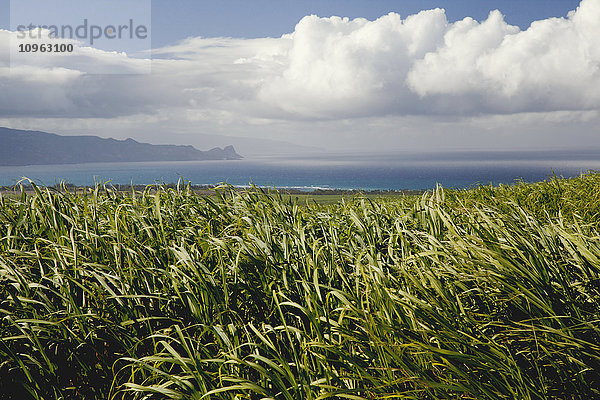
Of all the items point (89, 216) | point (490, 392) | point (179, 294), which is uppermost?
point (89, 216)

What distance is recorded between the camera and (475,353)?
2275 mm

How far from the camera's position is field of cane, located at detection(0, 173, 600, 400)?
Result: 231 cm

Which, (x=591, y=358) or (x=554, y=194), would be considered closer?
(x=591, y=358)

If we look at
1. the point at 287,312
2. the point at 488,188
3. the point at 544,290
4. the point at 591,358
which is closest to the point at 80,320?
the point at 287,312

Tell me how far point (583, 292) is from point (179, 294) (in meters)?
2.74

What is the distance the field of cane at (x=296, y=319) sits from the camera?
231cm

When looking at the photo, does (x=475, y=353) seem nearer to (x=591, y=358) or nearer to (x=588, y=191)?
(x=591, y=358)

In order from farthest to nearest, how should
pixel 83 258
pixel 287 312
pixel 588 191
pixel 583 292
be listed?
1. pixel 588 191
2. pixel 83 258
3. pixel 287 312
4. pixel 583 292

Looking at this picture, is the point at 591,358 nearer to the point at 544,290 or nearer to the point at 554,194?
the point at 544,290

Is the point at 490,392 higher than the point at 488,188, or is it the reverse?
the point at 488,188

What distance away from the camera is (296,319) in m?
2.99

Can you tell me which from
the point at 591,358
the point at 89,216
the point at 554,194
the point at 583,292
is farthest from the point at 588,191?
the point at 89,216

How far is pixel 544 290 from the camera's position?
2576mm

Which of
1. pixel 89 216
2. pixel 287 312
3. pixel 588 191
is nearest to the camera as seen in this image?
pixel 287 312
